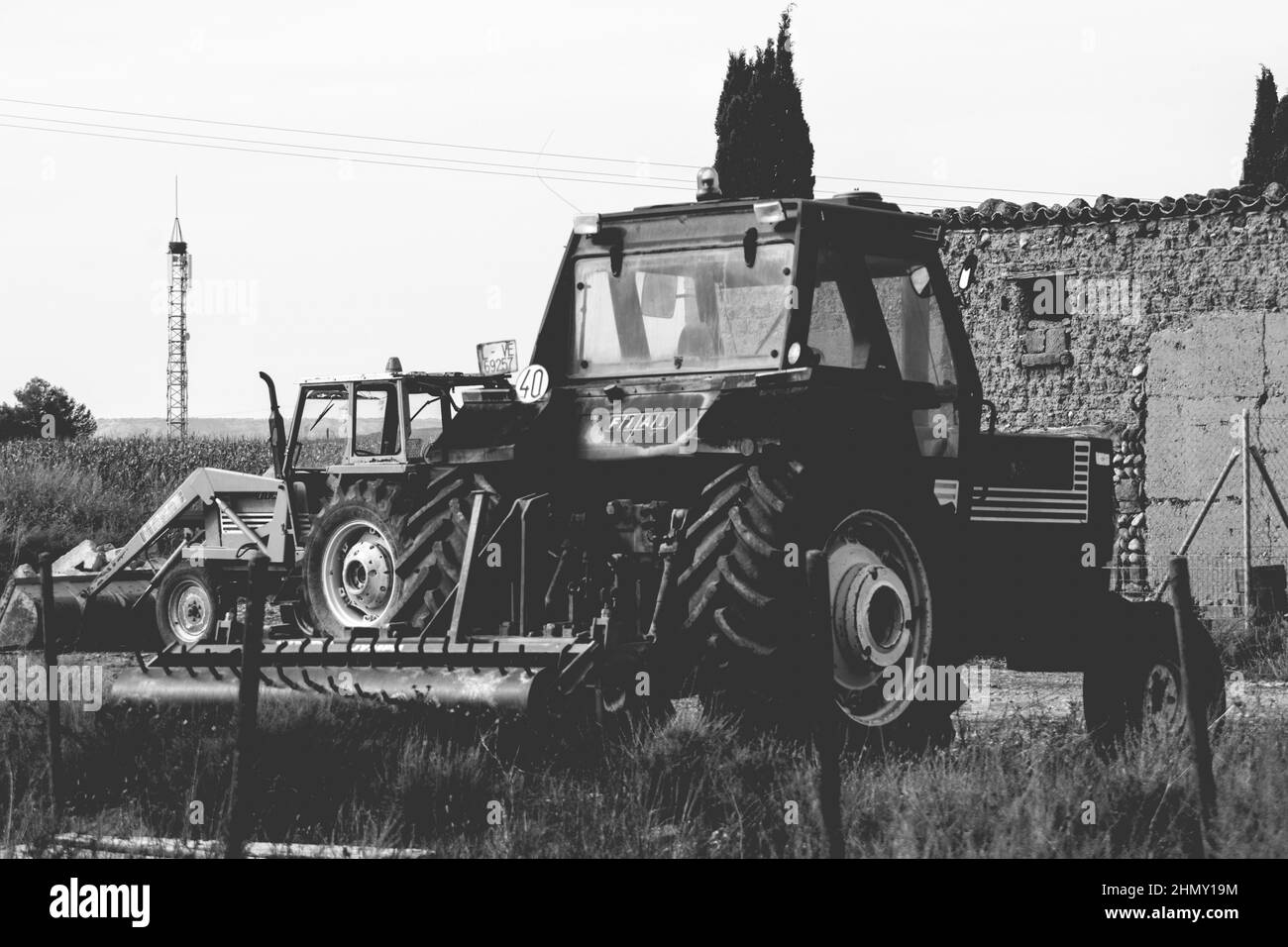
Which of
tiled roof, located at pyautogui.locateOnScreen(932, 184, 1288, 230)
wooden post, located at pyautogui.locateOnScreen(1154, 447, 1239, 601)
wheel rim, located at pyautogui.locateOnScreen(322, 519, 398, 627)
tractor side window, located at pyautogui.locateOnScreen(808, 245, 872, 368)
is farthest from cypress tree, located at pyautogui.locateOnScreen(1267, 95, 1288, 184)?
wheel rim, located at pyautogui.locateOnScreen(322, 519, 398, 627)

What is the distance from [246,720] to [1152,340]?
1453 cm

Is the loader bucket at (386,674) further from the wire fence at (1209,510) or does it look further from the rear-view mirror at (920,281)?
the wire fence at (1209,510)

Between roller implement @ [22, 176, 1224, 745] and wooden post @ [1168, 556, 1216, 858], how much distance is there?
5.36ft

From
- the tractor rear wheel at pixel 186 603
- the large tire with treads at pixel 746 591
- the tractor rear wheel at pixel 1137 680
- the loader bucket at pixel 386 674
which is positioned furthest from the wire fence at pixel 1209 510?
the loader bucket at pixel 386 674

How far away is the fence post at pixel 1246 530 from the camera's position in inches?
686

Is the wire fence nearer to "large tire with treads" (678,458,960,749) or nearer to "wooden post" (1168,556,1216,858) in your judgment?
"large tire with treads" (678,458,960,749)

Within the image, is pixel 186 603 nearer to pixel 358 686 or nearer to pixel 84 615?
pixel 84 615

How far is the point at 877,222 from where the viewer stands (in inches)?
390

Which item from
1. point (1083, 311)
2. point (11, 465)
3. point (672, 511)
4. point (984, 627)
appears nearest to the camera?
point (672, 511)

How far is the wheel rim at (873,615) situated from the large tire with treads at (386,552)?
187 centimetres
